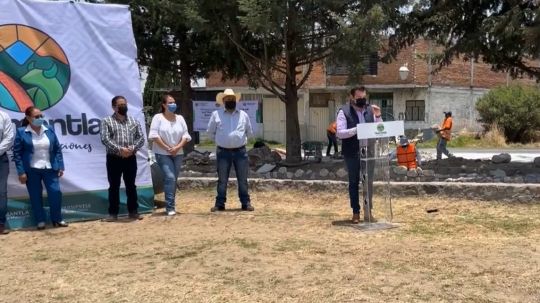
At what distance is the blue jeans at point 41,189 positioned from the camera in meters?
8.13

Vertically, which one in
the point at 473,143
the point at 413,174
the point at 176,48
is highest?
the point at 176,48

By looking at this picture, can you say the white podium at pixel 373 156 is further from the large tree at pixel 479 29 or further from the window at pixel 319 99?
the window at pixel 319 99

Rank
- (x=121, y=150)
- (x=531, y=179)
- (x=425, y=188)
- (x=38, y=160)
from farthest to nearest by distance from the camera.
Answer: (x=531, y=179) < (x=425, y=188) < (x=121, y=150) < (x=38, y=160)

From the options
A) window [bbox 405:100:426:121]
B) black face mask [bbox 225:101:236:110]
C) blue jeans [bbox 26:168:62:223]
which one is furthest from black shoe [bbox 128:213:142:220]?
window [bbox 405:100:426:121]

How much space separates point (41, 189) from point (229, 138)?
265 cm

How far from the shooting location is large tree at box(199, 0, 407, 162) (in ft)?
40.4

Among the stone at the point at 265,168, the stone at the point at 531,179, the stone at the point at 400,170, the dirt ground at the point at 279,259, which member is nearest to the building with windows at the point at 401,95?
the stone at the point at 265,168

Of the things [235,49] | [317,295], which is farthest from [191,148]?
[317,295]

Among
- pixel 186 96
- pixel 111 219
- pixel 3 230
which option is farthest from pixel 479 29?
pixel 3 230

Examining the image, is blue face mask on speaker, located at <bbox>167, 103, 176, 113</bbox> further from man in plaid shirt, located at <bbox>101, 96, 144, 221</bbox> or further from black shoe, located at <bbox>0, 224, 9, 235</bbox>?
black shoe, located at <bbox>0, 224, 9, 235</bbox>

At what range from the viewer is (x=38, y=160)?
26.4ft

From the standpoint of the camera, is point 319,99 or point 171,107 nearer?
point 171,107

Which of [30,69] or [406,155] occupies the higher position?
[30,69]

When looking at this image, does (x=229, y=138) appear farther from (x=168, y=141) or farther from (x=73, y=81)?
(x=73, y=81)
